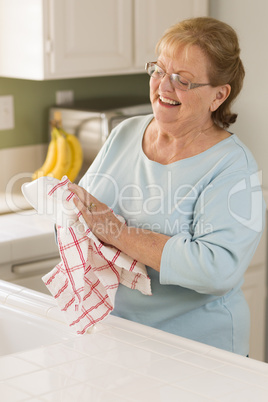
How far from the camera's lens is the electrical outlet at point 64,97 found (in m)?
2.86

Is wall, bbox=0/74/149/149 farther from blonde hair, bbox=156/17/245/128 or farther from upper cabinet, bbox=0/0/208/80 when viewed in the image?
blonde hair, bbox=156/17/245/128

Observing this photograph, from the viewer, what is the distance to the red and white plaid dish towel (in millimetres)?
1309

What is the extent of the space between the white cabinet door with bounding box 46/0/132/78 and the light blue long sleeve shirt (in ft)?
3.18

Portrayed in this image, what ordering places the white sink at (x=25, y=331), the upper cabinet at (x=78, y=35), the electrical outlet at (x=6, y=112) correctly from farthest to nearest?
the electrical outlet at (x=6, y=112)
the upper cabinet at (x=78, y=35)
the white sink at (x=25, y=331)

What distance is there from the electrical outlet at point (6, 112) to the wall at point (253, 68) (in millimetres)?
927

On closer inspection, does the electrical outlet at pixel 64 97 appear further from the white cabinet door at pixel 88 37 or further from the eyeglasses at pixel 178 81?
the eyeglasses at pixel 178 81

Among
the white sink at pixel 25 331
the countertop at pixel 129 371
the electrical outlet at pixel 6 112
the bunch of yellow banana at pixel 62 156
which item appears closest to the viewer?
the countertop at pixel 129 371

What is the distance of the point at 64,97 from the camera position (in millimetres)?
2875

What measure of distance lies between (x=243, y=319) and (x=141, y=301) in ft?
0.77

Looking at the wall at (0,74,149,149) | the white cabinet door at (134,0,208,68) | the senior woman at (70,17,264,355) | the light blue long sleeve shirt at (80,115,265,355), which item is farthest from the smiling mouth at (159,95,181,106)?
the wall at (0,74,149,149)

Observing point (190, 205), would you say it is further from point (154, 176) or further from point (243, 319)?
point (243, 319)

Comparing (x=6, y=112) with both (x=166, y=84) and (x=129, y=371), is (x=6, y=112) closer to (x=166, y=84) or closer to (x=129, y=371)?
(x=166, y=84)

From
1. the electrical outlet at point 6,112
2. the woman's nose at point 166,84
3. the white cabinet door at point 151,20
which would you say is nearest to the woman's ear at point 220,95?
the woman's nose at point 166,84

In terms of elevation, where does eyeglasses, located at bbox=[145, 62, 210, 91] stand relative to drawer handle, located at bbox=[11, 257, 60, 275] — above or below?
above
